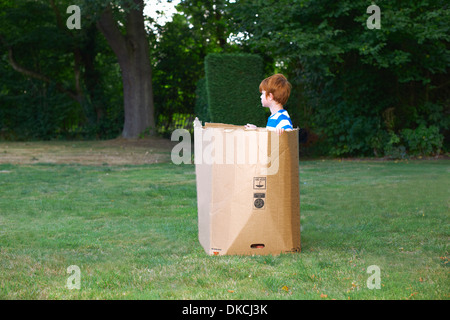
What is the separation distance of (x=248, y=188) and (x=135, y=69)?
1545 cm

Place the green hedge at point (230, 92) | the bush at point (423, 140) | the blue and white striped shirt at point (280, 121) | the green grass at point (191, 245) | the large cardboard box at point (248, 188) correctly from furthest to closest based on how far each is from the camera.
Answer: the bush at point (423, 140)
the green hedge at point (230, 92)
the blue and white striped shirt at point (280, 121)
the large cardboard box at point (248, 188)
the green grass at point (191, 245)

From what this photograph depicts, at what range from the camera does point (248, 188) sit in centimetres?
390

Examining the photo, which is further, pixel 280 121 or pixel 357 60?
pixel 357 60

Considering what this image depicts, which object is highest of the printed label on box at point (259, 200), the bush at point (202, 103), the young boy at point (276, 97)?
the bush at point (202, 103)

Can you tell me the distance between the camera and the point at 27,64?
22250mm

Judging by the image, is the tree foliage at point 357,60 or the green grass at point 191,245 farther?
the tree foliage at point 357,60

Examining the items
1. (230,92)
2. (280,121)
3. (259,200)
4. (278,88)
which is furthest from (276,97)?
(230,92)

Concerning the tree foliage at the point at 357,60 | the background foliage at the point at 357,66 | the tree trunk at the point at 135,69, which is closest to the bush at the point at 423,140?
the background foliage at the point at 357,66

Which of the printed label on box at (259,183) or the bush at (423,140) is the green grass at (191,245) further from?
the bush at (423,140)

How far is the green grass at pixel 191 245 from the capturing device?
123 inches

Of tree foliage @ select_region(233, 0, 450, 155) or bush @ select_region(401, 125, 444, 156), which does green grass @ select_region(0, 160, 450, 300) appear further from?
bush @ select_region(401, 125, 444, 156)

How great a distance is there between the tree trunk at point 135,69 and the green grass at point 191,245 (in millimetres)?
10531

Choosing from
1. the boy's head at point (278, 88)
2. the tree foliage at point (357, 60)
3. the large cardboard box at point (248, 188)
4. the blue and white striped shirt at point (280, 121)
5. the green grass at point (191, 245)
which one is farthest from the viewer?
the tree foliage at point (357, 60)

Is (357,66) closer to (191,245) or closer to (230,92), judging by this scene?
(230,92)
